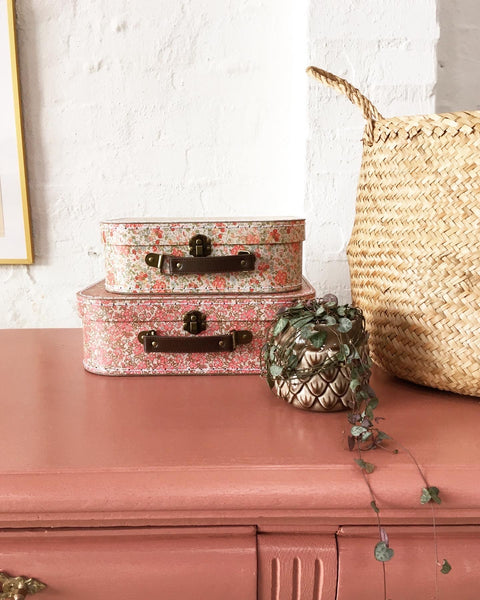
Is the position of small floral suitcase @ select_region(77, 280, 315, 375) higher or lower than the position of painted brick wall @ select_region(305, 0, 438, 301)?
lower

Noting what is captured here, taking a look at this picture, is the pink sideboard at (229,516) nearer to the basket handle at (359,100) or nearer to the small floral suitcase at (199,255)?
the small floral suitcase at (199,255)

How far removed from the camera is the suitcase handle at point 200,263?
730 mm

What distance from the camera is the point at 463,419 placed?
0.61 meters

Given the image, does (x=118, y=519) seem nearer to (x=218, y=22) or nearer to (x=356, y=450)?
(x=356, y=450)

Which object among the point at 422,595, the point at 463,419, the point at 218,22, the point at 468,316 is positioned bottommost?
the point at 422,595

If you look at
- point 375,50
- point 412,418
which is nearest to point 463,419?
point 412,418

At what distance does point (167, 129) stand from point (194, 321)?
55 centimetres

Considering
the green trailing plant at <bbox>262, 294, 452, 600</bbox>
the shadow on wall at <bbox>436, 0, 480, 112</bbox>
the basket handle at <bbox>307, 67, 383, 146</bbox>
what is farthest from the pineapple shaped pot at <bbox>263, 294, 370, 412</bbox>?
the shadow on wall at <bbox>436, 0, 480, 112</bbox>

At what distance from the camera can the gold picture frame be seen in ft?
3.44

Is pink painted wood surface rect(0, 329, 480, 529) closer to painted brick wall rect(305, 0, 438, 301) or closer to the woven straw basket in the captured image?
the woven straw basket

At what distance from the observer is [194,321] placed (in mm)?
746

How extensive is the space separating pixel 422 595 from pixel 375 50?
86cm

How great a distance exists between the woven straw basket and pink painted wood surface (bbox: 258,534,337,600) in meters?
0.27

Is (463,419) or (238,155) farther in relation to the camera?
(238,155)
